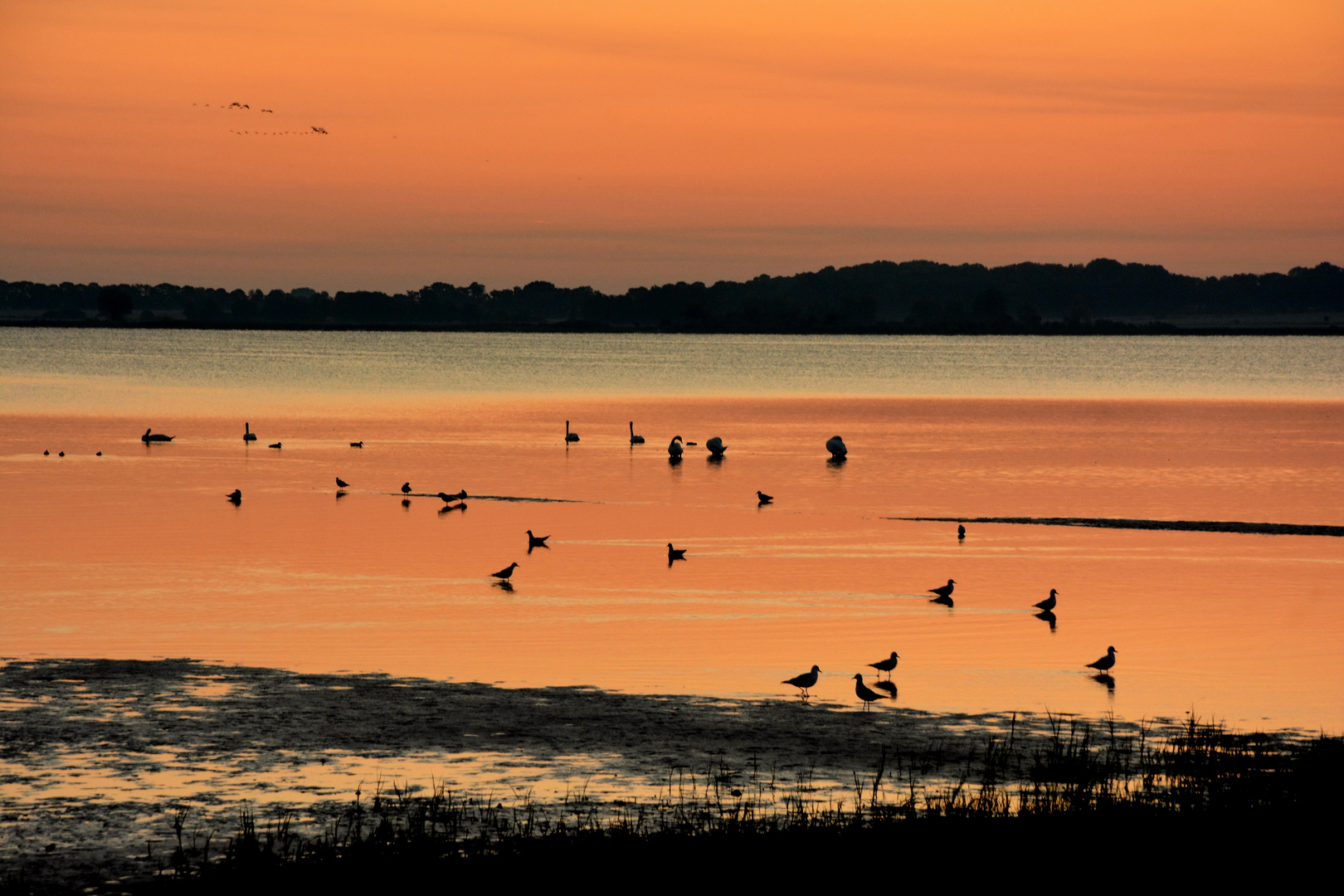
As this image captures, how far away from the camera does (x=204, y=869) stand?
37.0ft

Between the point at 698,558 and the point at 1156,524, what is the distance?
12.7 meters

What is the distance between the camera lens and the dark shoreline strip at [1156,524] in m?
35.8

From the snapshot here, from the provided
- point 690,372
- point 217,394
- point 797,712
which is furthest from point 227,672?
point 690,372

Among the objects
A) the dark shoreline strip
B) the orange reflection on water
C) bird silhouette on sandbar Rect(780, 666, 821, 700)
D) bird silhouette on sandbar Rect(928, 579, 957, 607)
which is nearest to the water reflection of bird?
the orange reflection on water

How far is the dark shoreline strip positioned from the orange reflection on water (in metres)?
0.99

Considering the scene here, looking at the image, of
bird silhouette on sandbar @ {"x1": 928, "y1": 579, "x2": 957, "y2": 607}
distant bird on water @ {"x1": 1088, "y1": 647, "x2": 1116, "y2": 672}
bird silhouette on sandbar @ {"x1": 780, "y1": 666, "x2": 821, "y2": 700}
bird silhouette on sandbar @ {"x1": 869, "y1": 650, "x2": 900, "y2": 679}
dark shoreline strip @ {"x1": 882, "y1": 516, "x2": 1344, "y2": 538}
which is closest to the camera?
bird silhouette on sandbar @ {"x1": 780, "y1": 666, "x2": 821, "y2": 700}

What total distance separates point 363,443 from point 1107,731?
50.1 metres

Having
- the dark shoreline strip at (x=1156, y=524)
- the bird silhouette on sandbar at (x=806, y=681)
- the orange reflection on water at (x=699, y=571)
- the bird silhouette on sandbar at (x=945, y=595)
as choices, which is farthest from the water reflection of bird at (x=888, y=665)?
the dark shoreline strip at (x=1156, y=524)

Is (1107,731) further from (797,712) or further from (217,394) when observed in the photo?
(217,394)

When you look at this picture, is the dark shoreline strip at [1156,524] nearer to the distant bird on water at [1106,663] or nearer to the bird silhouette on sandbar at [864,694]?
the distant bird on water at [1106,663]

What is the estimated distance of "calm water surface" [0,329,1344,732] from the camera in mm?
20484

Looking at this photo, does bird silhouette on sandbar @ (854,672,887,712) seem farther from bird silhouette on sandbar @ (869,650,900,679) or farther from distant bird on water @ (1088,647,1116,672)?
distant bird on water @ (1088,647,1116,672)

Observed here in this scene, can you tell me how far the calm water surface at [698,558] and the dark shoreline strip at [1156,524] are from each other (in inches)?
38.0

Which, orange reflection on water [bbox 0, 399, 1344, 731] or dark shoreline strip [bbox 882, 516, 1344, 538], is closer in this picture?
orange reflection on water [bbox 0, 399, 1344, 731]
